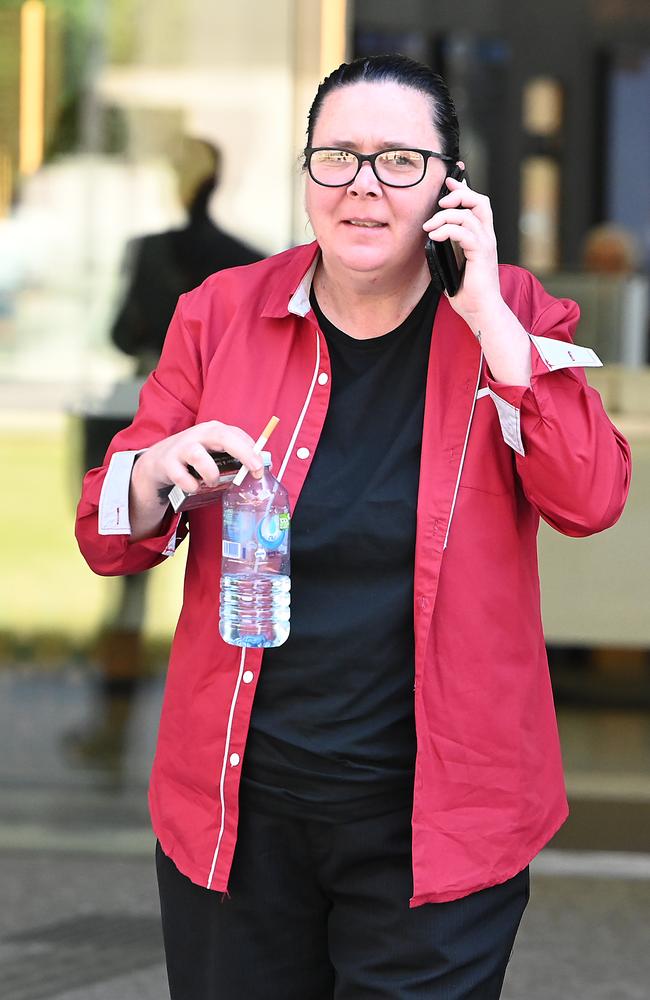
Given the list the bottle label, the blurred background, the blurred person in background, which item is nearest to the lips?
the bottle label

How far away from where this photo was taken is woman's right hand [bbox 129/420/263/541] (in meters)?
2.08

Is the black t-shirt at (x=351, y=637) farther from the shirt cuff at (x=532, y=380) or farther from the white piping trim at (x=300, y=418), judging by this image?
the shirt cuff at (x=532, y=380)

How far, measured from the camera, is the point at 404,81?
219cm

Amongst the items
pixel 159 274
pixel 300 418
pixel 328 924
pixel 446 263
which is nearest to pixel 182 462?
pixel 300 418

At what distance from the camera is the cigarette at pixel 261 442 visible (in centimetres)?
211

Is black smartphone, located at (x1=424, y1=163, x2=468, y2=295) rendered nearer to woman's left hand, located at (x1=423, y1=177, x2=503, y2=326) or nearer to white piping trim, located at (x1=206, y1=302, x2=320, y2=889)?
woman's left hand, located at (x1=423, y1=177, x2=503, y2=326)

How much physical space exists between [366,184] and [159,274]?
3179 mm

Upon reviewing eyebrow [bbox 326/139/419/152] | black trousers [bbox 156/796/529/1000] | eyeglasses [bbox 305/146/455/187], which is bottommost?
black trousers [bbox 156/796/529/1000]

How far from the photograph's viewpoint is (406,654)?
2217 mm

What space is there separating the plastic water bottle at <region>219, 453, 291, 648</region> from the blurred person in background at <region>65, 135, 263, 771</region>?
120 inches

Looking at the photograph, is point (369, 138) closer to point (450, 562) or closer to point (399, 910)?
point (450, 562)

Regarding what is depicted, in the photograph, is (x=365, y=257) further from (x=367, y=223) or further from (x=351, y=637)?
(x=351, y=637)

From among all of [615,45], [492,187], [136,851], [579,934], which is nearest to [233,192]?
[136,851]

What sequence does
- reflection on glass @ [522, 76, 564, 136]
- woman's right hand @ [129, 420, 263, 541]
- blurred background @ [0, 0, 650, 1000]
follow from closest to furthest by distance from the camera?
woman's right hand @ [129, 420, 263, 541]
blurred background @ [0, 0, 650, 1000]
reflection on glass @ [522, 76, 564, 136]
